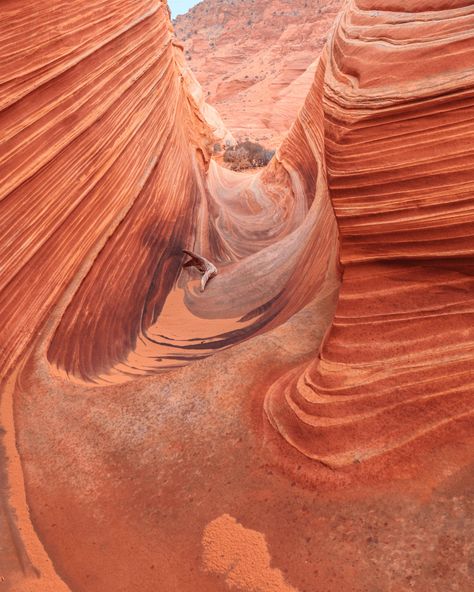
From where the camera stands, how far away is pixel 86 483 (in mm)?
2332

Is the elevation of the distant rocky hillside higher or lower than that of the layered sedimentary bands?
lower

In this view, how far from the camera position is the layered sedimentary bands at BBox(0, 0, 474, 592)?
1.88 meters

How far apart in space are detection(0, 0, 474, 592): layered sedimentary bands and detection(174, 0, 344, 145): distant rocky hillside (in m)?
12.4

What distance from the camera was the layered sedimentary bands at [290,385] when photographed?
1.88 metres

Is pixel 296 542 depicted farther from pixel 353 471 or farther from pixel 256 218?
pixel 256 218

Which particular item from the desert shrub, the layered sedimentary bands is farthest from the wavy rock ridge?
the desert shrub

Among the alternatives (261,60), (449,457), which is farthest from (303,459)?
(261,60)

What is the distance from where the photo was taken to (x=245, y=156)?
479 inches

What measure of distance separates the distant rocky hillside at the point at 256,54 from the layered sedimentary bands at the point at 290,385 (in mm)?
12446

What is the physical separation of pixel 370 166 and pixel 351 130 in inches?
8.0

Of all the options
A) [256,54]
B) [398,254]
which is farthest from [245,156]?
[256,54]

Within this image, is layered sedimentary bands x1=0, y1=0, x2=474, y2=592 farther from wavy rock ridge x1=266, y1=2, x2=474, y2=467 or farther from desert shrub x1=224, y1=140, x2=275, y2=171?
desert shrub x1=224, y1=140, x2=275, y2=171

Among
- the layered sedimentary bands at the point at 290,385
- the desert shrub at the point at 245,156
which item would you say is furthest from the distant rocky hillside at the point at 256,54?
the layered sedimentary bands at the point at 290,385

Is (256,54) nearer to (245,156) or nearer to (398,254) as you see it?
(245,156)
